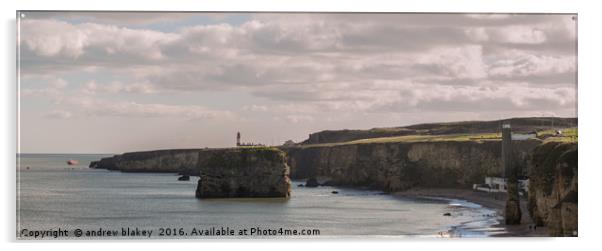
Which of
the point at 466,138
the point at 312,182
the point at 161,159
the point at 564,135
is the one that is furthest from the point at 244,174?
the point at 564,135

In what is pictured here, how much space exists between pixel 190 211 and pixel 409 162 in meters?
7.06

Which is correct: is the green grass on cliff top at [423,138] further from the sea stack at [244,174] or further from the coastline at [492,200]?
the sea stack at [244,174]

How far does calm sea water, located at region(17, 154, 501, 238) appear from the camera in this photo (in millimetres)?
15703

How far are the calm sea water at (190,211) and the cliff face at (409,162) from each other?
2.75ft

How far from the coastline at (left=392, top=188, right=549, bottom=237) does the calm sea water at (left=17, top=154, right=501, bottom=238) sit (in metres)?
0.22

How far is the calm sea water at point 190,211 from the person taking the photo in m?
15.7

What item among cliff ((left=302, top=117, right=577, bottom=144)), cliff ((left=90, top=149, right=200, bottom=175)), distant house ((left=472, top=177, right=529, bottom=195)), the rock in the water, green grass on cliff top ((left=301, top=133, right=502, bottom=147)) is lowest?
the rock in the water

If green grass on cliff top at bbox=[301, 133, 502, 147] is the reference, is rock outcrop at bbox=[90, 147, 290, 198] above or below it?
below

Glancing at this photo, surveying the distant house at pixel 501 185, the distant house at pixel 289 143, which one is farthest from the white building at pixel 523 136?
the distant house at pixel 289 143

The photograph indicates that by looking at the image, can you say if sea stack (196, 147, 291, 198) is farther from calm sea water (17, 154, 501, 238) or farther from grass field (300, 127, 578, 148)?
grass field (300, 127, 578, 148)

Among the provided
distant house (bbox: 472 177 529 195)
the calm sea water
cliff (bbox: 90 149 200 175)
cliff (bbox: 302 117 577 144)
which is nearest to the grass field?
cliff (bbox: 302 117 577 144)
